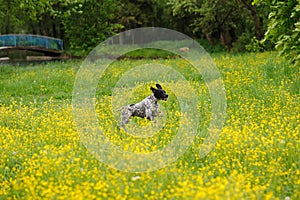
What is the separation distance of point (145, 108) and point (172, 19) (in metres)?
35.0

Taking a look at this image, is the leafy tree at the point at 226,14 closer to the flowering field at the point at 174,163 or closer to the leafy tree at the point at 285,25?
the leafy tree at the point at 285,25

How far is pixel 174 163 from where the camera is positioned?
6.97 m

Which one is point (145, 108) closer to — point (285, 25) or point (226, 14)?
point (285, 25)

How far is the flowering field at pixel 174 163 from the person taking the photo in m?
5.90

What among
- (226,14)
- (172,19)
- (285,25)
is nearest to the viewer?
(285,25)

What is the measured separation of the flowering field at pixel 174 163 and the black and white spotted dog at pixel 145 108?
0.20 meters

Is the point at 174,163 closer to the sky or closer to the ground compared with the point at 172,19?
closer to the ground

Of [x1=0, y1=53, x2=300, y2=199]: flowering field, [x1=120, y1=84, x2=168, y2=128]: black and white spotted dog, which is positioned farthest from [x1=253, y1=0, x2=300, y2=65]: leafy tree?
[x1=120, y1=84, x2=168, y2=128]: black and white spotted dog

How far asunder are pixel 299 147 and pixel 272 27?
448cm

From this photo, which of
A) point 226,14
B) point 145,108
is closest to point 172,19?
point 226,14

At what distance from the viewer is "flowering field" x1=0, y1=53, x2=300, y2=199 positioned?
590 cm

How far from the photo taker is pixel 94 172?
6566mm

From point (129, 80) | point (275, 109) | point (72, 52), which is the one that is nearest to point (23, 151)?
point (275, 109)

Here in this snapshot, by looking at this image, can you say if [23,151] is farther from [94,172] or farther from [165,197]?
[165,197]
